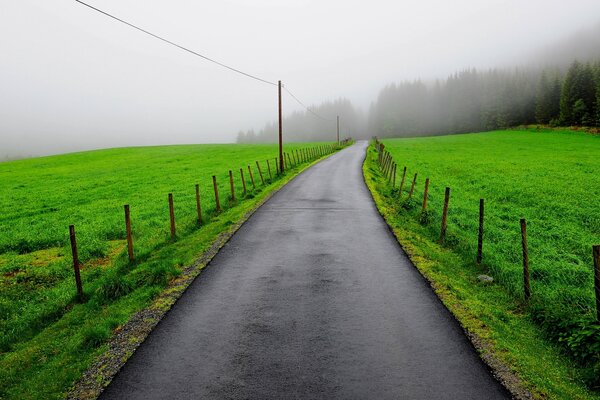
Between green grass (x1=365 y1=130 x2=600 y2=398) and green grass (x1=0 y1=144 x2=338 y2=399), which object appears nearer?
green grass (x1=365 y1=130 x2=600 y2=398)

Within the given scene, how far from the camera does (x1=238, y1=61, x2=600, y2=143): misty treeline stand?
80500mm

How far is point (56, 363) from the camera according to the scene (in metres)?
6.23

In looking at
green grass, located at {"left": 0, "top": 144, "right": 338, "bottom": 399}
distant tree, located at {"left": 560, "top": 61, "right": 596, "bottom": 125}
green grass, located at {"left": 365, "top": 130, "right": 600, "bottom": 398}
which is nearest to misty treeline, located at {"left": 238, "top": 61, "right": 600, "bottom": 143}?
distant tree, located at {"left": 560, "top": 61, "right": 596, "bottom": 125}

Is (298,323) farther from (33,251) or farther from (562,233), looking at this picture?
(562,233)

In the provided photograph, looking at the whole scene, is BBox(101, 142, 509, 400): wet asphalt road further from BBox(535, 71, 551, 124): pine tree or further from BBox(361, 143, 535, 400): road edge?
BBox(535, 71, 551, 124): pine tree

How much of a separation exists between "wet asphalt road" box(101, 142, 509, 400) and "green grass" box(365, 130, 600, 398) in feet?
2.61

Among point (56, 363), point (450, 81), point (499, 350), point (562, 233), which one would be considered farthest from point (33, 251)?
point (450, 81)

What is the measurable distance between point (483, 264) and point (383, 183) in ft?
52.5

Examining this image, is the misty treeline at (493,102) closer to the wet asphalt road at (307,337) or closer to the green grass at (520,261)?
the green grass at (520,261)

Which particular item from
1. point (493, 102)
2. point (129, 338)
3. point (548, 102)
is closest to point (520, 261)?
point (129, 338)

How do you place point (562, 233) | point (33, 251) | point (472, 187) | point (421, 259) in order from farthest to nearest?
1. point (472, 187)
2. point (562, 233)
3. point (33, 251)
4. point (421, 259)

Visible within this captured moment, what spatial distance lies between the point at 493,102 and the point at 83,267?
128 m

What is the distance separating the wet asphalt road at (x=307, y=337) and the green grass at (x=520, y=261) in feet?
2.61

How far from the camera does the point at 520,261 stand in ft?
38.9
